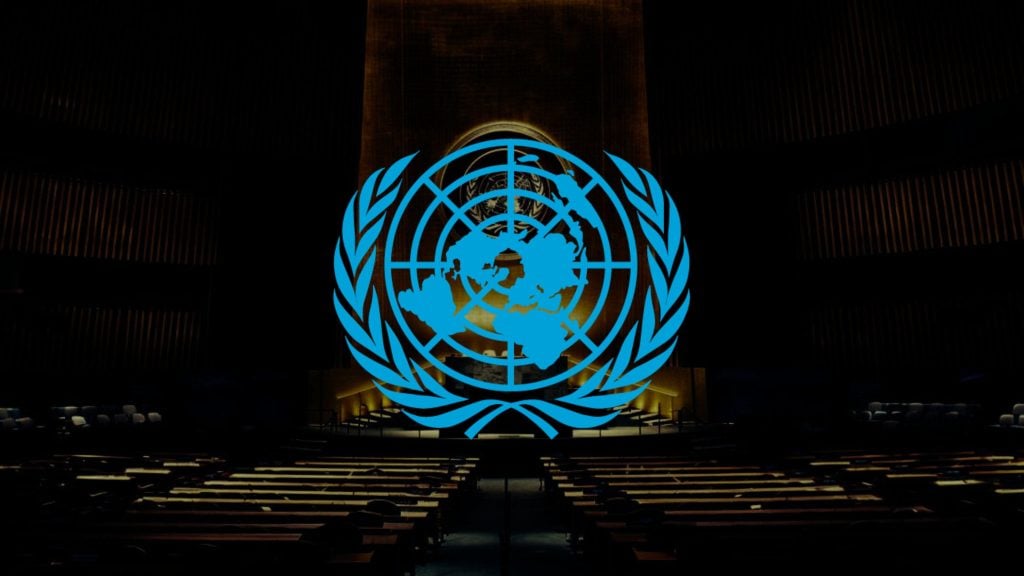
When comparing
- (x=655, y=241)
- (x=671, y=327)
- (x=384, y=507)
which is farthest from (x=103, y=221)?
(x=384, y=507)

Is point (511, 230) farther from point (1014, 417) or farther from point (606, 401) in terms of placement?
point (1014, 417)

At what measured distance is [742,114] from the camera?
42.9 ft

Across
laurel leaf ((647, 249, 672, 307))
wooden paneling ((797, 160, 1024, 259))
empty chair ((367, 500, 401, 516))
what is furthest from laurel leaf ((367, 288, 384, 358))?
wooden paneling ((797, 160, 1024, 259))

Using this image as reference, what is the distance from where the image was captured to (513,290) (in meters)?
10.8

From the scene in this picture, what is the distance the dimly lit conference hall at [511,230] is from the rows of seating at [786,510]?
6.63ft

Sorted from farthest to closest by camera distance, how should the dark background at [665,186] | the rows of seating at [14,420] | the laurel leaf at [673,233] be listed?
the dark background at [665,186] < the rows of seating at [14,420] < the laurel leaf at [673,233]

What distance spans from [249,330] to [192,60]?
5.26 metres

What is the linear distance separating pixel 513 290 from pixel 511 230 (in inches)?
98.8

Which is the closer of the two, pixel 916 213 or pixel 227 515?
pixel 227 515

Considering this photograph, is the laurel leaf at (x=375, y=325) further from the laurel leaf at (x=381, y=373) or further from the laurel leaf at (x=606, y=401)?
the laurel leaf at (x=606, y=401)

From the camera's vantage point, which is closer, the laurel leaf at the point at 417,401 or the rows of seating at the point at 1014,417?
the laurel leaf at the point at 417,401

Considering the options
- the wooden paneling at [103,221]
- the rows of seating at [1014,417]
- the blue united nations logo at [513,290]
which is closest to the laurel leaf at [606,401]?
the blue united nations logo at [513,290]

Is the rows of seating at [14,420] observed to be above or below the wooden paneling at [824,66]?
below

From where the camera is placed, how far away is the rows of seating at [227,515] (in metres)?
3.00
